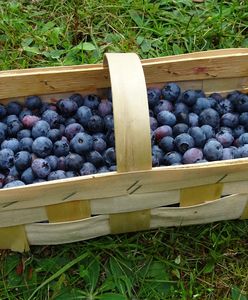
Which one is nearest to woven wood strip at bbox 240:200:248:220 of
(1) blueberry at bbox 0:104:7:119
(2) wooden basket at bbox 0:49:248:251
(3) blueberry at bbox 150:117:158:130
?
(2) wooden basket at bbox 0:49:248:251

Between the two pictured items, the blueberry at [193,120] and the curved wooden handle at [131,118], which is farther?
the blueberry at [193,120]

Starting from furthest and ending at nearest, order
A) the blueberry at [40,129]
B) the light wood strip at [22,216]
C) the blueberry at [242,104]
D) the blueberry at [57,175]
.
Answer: the blueberry at [242,104], the blueberry at [40,129], the blueberry at [57,175], the light wood strip at [22,216]

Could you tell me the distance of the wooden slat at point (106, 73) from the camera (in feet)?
5.30

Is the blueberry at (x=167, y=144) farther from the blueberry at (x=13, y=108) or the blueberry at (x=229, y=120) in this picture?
the blueberry at (x=13, y=108)

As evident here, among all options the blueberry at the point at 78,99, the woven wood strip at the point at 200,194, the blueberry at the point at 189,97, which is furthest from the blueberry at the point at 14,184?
the blueberry at the point at 189,97

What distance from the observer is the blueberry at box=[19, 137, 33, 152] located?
1558 millimetres

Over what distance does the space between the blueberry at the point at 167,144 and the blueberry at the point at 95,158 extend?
0.18 metres

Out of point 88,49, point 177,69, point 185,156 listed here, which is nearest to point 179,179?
point 185,156

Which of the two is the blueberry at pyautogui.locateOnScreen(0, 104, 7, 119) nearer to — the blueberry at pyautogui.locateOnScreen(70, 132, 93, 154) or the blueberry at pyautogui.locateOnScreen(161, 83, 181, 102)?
the blueberry at pyautogui.locateOnScreen(70, 132, 93, 154)

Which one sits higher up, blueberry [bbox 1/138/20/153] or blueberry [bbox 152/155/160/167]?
blueberry [bbox 1/138/20/153]

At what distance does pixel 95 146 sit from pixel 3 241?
0.36m

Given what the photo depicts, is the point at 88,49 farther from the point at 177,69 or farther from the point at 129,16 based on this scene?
the point at 177,69

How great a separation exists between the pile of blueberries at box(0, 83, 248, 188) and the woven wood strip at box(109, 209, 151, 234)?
129mm

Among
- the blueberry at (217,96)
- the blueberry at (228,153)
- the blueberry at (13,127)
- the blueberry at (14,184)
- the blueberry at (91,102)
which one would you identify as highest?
the blueberry at (91,102)
